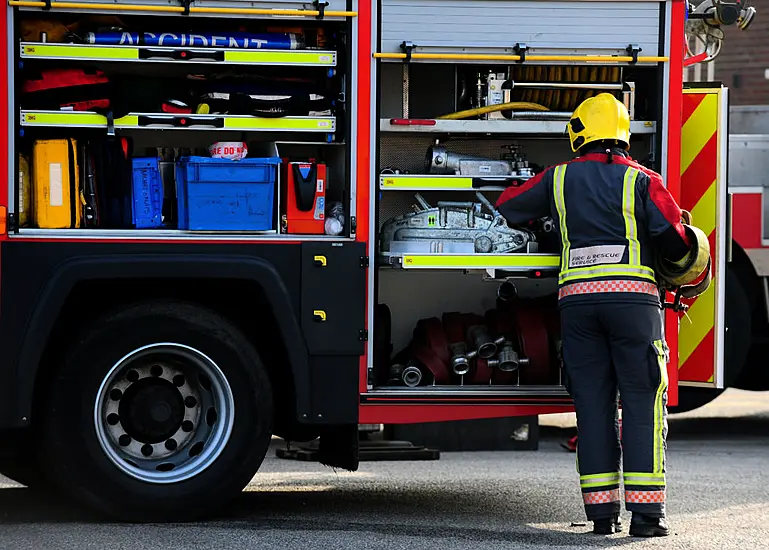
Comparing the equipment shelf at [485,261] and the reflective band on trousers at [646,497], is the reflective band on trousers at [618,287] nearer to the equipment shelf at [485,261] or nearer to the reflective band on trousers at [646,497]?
the equipment shelf at [485,261]

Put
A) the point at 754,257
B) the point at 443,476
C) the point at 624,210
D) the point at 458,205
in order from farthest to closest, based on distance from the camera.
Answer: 1. the point at 754,257
2. the point at 443,476
3. the point at 458,205
4. the point at 624,210

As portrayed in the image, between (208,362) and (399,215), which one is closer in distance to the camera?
(208,362)

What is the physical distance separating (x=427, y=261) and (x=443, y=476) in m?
2.14

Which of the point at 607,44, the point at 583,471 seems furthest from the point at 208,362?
the point at 607,44

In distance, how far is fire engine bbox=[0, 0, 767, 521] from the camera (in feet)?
18.8

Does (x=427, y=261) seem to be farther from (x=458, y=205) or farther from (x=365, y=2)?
(x=365, y=2)

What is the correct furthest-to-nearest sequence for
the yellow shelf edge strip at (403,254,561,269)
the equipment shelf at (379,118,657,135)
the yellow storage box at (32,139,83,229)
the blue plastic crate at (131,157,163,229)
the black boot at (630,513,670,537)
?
1. the equipment shelf at (379,118,657,135)
2. the yellow shelf edge strip at (403,254,561,269)
3. the blue plastic crate at (131,157,163,229)
4. the yellow storage box at (32,139,83,229)
5. the black boot at (630,513,670,537)

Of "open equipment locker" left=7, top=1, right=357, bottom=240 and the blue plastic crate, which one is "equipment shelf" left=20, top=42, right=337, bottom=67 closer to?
"open equipment locker" left=7, top=1, right=357, bottom=240

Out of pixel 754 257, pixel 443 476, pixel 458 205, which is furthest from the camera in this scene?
pixel 754 257

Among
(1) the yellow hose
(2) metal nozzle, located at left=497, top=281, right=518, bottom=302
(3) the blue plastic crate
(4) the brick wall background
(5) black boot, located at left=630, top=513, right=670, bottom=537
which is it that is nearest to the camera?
(5) black boot, located at left=630, top=513, right=670, bottom=537

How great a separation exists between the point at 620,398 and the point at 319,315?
53.0 inches

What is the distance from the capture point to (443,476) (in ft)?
25.6

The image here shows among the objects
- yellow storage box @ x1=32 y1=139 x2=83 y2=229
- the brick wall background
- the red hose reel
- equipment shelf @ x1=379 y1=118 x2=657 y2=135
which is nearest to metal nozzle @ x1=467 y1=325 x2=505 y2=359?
the red hose reel

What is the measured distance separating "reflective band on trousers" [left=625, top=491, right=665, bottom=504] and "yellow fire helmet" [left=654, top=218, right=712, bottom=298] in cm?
Result: 92
